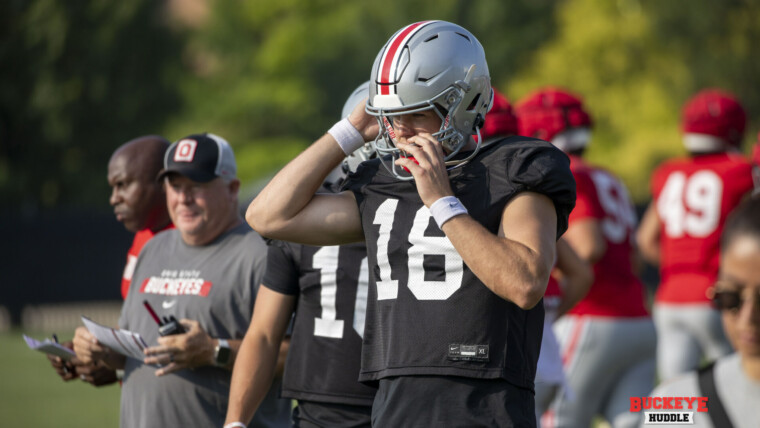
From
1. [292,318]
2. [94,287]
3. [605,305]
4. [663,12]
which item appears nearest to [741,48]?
[663,12]

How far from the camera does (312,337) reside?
12.0 feet

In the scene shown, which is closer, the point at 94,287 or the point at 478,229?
the point at 478,229

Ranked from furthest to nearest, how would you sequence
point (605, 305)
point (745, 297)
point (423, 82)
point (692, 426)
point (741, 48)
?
point (741, 48), point (605, 305), point (423, 82), point (692, 426), point (745, 297)

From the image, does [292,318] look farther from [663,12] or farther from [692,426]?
[663,12]

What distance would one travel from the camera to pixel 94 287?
1836 centimetres

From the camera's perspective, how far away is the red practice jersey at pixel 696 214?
6480 mm

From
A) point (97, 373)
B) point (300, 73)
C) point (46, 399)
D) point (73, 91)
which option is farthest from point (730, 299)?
point (300, 73)

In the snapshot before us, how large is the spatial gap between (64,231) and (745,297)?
57.2ft

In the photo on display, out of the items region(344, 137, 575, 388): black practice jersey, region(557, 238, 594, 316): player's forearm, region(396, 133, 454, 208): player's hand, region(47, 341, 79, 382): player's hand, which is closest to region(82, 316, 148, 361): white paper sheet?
region(47, 341, 79, 382): player's hand

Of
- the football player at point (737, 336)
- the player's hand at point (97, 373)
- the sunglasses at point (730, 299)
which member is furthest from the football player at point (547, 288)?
the sunglasses at point (730, 299)

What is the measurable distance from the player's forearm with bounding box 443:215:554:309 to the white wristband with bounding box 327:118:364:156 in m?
0.60

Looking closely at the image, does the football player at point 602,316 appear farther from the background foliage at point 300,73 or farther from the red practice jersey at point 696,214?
the background foliage at point 300,73

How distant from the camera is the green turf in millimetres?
9070

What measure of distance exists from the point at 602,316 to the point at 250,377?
2.86 m
